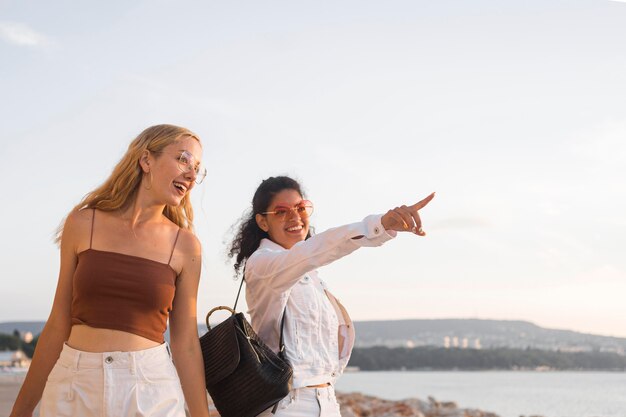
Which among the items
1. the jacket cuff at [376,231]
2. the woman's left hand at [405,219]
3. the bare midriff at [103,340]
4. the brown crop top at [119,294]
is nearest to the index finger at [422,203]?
the woman's left hand at [405,219]

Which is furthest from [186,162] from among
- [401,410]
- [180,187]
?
[401,410]

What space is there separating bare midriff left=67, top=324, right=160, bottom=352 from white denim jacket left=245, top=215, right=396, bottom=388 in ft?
1.99

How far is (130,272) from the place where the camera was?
11.0 feet

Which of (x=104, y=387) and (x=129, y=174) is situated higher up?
(x=129, y=174)

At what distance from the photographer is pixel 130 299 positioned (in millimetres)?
3328

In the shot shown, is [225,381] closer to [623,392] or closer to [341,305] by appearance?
[341,305]

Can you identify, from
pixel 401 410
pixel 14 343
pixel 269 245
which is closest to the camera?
pixel 269 245

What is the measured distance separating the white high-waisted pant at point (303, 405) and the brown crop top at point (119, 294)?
54cm

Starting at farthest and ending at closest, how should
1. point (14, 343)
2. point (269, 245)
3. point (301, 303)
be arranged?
point (14, 343), point (269, 245), point (301, 303)

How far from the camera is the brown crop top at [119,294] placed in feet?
10.8

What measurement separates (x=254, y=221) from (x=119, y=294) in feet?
3.28

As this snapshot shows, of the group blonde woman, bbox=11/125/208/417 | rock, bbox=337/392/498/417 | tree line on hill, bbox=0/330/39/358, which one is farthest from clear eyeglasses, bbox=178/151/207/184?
tree line on hill, bbox=0/330/39/358

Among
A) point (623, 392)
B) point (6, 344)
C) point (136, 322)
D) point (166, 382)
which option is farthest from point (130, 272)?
point (6, 344)

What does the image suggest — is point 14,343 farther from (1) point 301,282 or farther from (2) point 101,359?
(2) point 101,359
